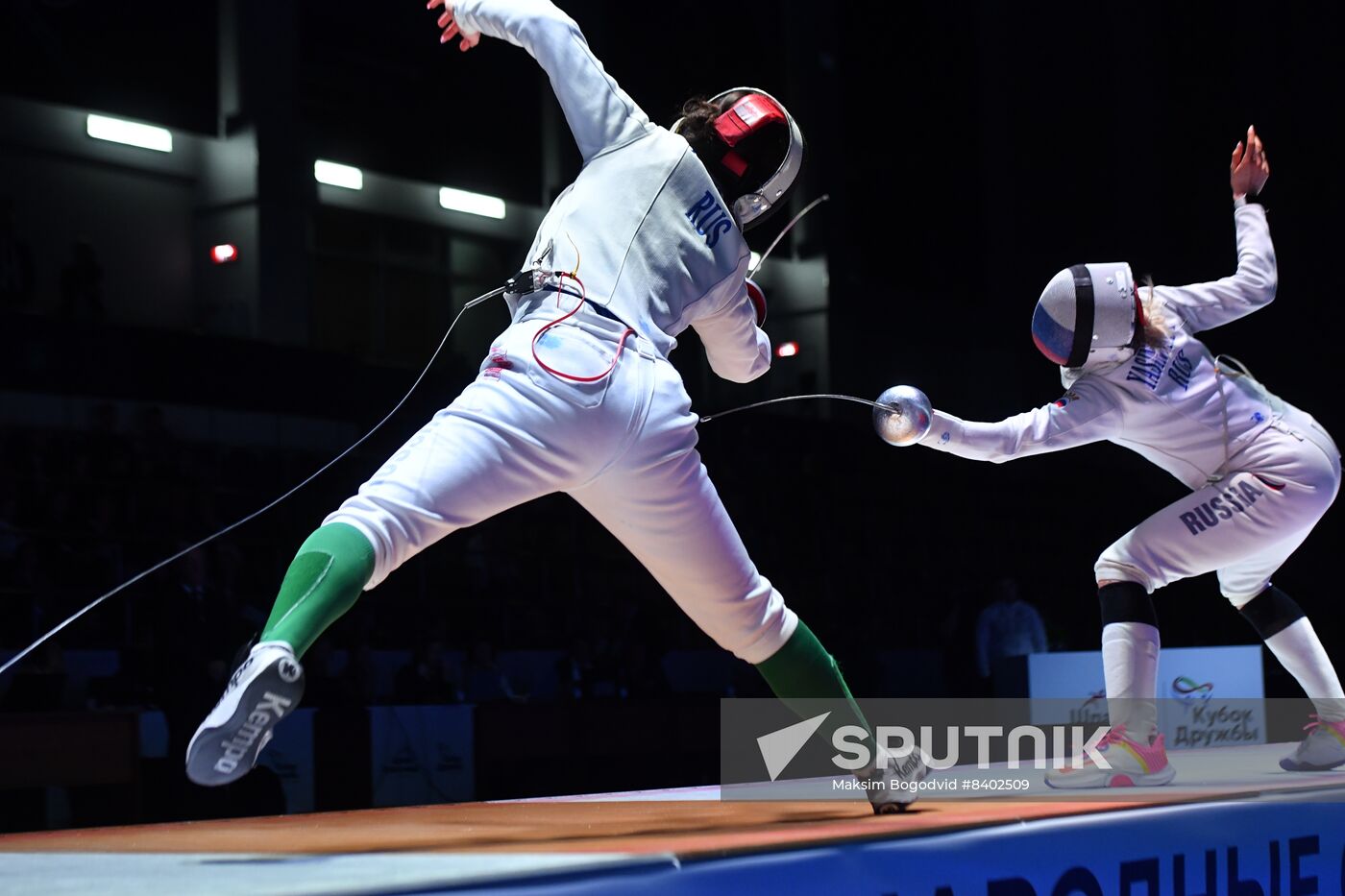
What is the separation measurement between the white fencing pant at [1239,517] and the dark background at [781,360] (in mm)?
2969

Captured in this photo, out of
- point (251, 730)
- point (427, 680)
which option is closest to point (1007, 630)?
point (427, 680)

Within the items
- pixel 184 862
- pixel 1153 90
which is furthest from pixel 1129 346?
pixel 1153 90

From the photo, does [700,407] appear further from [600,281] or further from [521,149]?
[600,281]

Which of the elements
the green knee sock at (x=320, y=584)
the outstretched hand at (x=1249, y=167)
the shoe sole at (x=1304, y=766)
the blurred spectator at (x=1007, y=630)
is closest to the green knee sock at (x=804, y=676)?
the green knee sock at (x=320, y=584)

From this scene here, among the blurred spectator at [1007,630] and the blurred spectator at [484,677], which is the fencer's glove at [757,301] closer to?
the blurred spectator at [484,677]

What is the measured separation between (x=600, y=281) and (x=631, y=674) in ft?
16.9

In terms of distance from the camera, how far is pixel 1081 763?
8.45 ft

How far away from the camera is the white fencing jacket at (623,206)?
189 cm

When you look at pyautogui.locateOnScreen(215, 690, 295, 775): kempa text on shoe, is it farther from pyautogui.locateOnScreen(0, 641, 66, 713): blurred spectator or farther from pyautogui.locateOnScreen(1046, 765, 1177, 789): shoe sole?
pyautogui.locateOnScreen(0, 641, 66, 713): blurred spectator

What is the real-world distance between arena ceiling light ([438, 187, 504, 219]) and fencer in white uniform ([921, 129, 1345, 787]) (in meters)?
8.73

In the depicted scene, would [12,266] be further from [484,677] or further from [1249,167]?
[1249,167]

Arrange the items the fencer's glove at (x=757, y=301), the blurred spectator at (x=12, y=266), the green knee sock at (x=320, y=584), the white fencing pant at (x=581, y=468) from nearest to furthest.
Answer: the green knee sock at (x=320, y=584) → the white fencing pant at (x=581, y=468) → the fencer's glove at (x=757, y=301) → the blurred spectator at (x=12, y=266)

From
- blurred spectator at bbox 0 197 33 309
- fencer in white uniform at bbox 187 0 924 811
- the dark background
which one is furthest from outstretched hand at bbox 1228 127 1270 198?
blurred spectator at bbox 0 197 33 309

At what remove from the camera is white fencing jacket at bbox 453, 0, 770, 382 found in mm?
1889
